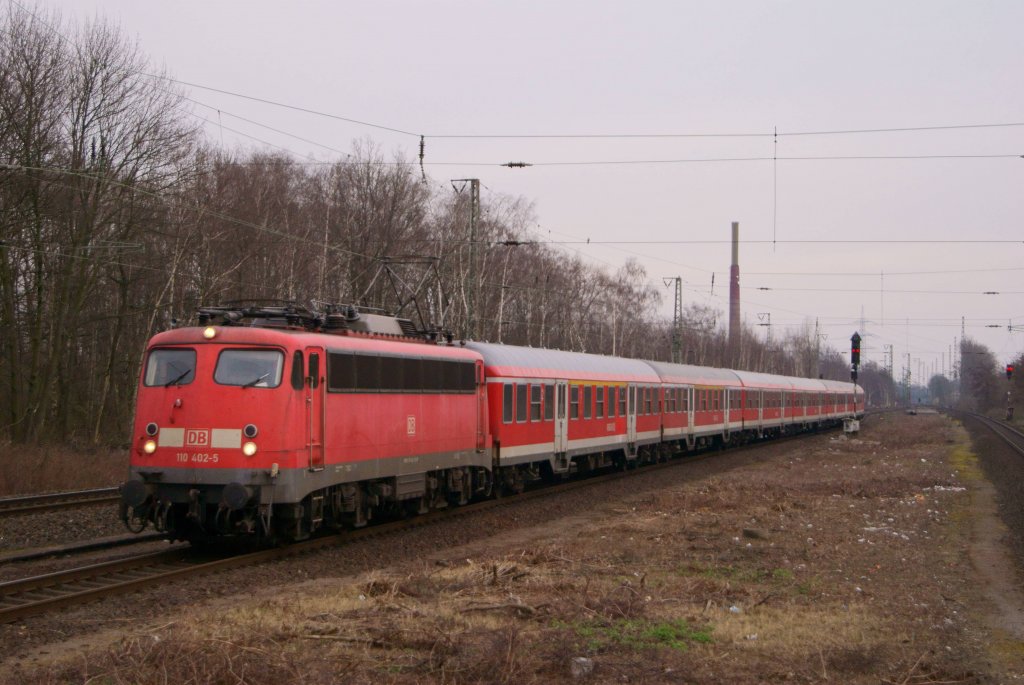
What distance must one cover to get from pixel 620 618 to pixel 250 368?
22.5 feet

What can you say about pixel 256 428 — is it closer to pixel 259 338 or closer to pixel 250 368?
pixel 250 368

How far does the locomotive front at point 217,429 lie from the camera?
1459 centimetres

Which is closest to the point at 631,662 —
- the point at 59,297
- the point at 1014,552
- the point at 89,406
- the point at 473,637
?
the point at 473,637

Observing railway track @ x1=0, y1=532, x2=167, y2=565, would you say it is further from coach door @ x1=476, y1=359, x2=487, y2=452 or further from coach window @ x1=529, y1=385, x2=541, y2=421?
coach window @ x1=529, y1=385, x2=541, y2=421

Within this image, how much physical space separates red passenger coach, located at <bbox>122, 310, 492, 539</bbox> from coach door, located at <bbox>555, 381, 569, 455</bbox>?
9929mm

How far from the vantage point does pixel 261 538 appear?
15844 mm

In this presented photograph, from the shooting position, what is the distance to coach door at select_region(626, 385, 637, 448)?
32.9 meters

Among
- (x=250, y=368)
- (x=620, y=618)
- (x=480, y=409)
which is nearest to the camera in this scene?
(x=620, y=618)

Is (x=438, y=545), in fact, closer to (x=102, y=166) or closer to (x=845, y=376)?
(x=102, y=166)

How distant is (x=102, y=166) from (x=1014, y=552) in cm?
2872

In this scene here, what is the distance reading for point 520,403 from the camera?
80.3 feet

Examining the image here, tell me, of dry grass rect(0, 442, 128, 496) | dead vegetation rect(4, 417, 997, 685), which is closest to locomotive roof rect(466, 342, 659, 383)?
dead vegetation rect(4, 417, 997, 685)

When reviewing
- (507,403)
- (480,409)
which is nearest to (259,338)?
(480,409)

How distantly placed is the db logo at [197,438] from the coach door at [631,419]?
19758 mm
